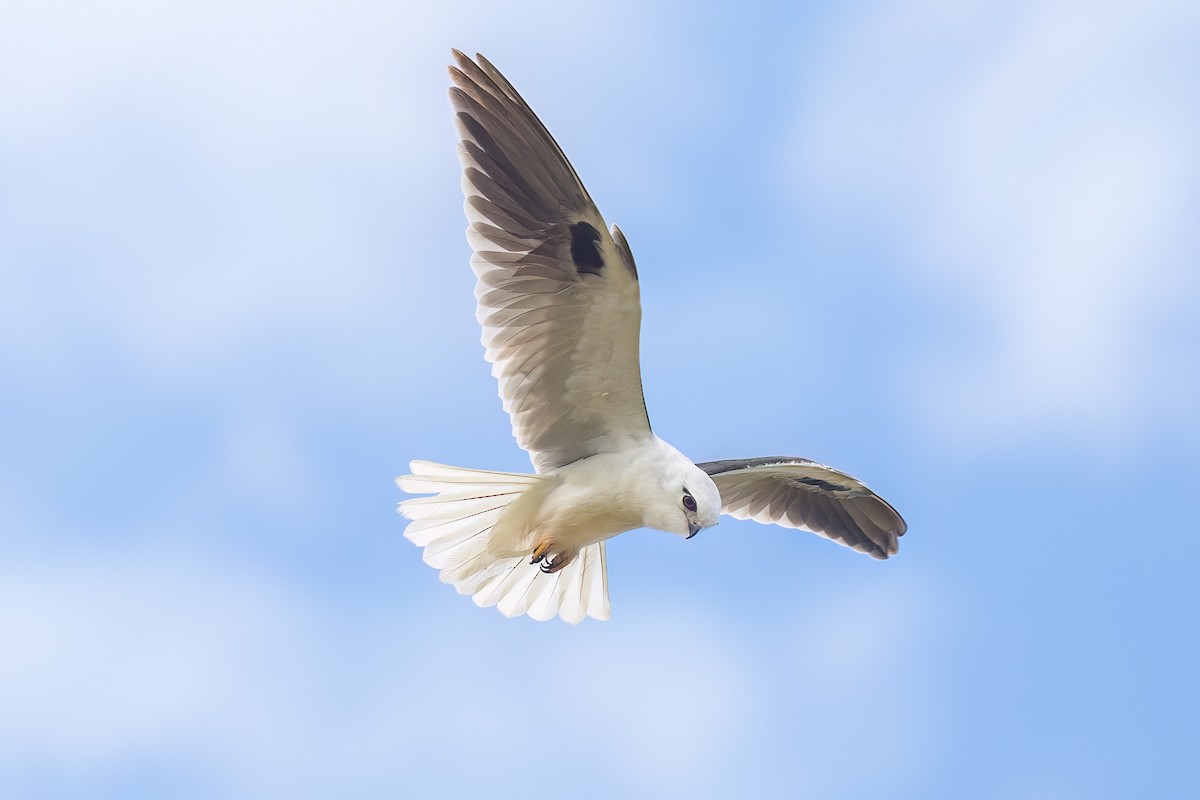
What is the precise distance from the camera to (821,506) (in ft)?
30.5

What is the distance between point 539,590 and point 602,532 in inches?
41.3

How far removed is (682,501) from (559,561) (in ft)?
3.41

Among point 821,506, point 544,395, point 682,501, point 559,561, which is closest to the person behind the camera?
point 682,501

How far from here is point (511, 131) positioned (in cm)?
699

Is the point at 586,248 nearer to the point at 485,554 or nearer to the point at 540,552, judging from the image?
the point at 540,552

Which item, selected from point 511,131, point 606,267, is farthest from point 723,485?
point 511,131

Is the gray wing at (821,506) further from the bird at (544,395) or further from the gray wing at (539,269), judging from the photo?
the gray wing at (539,269)

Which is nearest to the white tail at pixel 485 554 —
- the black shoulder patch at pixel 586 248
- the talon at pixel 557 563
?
the talon at pixel 557 563

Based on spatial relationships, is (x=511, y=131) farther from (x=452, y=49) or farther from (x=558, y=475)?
(x=558, y=475)

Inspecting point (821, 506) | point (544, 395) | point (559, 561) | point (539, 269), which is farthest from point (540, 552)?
point (821, 506)

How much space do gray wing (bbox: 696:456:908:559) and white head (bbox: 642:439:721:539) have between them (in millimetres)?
1518

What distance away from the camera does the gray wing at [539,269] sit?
6984 millimetres

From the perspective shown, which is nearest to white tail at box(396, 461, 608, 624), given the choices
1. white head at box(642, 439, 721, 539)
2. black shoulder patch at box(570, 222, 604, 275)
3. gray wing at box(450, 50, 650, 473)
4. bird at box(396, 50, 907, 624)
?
bird at box(396, 50, 907, 624)

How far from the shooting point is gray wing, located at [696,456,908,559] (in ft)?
29.5
